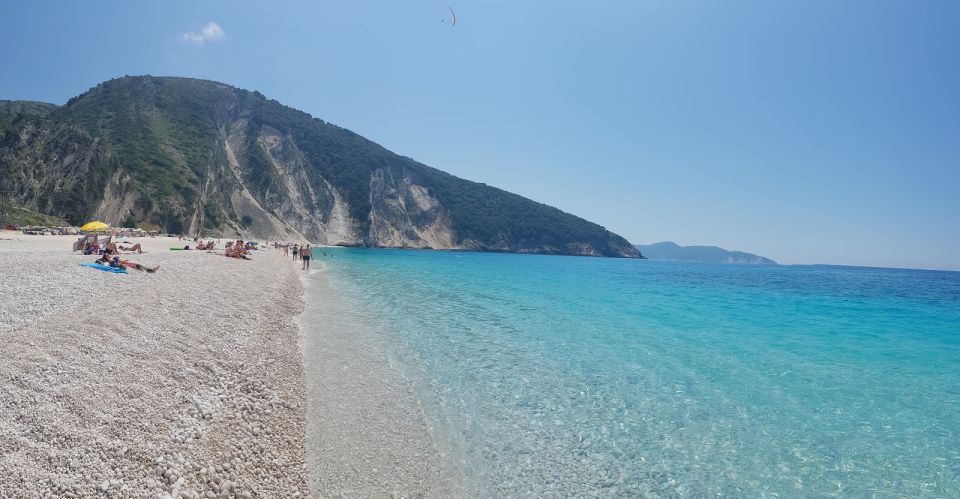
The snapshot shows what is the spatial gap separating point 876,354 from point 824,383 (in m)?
6.19

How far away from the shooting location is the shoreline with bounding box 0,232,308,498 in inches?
178

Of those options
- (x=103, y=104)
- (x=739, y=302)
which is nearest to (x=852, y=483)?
(x=739, y=302)

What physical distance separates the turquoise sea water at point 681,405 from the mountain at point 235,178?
60691 millimetres

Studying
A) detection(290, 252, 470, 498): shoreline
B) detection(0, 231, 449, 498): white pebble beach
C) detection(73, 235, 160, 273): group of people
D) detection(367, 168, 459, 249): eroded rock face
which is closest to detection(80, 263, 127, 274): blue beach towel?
detection(73, 235, 160, 273): group of people

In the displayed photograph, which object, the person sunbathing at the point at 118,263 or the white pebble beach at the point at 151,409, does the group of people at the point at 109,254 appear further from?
the white pebble beach at the point at 151,409

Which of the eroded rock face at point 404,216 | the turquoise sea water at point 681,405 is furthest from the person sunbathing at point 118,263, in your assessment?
the eroded rock face at point 404,216

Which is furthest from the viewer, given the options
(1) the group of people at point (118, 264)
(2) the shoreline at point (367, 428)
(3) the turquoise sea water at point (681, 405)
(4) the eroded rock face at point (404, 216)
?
(4) the eroded rock face at point (404, 216)

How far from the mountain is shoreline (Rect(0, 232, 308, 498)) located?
5895cm

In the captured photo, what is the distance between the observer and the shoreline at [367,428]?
231 inches

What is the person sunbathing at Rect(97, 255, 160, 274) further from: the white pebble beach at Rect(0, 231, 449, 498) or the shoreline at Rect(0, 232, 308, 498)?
the white pebble beach at Rect(0, 231, 449, 498)

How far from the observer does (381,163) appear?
125 m

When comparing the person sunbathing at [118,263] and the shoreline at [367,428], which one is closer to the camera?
the shoreline at [367,428]

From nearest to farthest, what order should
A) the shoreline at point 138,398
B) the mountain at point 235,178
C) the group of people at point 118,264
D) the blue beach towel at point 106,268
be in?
the shoreline at point 138,398 < the blue beach towel at point 106,268 < the group of people at point 118,264 < the mountain at point 235,178

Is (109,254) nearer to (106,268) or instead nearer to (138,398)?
(106,268)
